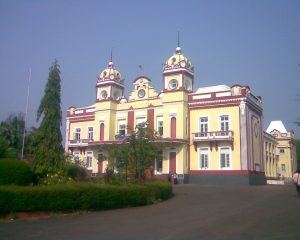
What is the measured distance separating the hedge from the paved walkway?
65 centimetres

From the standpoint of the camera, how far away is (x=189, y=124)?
4247cm

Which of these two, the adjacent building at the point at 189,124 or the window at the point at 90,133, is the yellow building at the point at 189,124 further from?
the window at the point at 90,133

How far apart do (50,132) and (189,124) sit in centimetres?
2373

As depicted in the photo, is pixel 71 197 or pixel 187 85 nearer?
pixel 71 197

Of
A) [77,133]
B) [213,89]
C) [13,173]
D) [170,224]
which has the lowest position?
[170,224]

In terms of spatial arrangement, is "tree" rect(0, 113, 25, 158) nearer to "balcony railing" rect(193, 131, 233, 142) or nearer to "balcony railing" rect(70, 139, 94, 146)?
"balcony railing" rect(70, 139, 94, 146)

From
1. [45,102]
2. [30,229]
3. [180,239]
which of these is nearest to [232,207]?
[180,239]

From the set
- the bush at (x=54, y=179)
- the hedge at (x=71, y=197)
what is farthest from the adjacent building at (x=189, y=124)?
the hedge at (x=71, y=197)

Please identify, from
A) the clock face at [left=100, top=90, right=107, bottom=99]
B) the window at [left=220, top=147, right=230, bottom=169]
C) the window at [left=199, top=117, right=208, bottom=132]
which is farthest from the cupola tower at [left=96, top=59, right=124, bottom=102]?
the window at [left=220, top=147, right=230, bottom=169]

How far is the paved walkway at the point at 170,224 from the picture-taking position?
10648 millimetres

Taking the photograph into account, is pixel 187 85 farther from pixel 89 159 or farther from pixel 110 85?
pixel 89 159

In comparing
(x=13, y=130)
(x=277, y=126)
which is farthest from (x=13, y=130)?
(x=277, y=126)

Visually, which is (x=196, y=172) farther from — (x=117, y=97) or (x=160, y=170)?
(x=117, y=97)

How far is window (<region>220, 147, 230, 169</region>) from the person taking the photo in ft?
130
